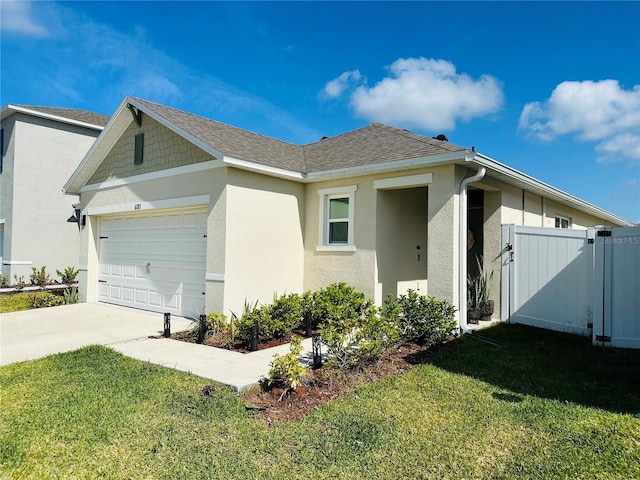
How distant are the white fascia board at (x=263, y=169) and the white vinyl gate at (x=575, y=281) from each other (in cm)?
506

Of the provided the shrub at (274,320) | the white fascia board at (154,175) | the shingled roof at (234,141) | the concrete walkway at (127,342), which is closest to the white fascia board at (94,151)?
the white fascia board at (154,175)

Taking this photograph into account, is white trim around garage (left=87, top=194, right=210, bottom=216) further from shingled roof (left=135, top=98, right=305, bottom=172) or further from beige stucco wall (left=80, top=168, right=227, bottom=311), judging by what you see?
shingled roof (left=135, top=98, right=305, bottom=172)

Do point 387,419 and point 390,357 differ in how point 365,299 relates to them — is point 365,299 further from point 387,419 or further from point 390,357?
point 387,419

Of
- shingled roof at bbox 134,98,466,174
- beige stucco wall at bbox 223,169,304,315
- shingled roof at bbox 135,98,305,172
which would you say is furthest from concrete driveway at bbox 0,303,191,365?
shingled roof at bbox 134,98,466,174

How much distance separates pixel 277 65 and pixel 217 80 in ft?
8.80

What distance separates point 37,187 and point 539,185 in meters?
18.3

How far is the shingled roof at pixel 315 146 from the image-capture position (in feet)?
28.6

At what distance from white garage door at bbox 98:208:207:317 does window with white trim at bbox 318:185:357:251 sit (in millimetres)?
2875

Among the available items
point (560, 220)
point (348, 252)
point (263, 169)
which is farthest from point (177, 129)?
point (560, 220)

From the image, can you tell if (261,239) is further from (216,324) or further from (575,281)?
(575,281)

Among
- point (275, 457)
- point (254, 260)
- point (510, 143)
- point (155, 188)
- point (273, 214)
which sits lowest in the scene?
point (275, 457)

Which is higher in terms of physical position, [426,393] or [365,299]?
[365,299]

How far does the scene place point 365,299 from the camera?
9.09m

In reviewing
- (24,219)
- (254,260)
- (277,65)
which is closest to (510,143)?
(277,65)
